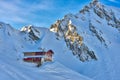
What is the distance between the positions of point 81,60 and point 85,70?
13.0 meters

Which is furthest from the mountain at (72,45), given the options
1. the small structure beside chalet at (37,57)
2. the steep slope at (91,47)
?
the small structure beside chalet at (37,57)

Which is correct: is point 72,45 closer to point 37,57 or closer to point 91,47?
point 91,47

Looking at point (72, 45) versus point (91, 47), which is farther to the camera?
point (91, 47)

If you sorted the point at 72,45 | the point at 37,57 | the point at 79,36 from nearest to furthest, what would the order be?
1. the point at 37,57
2. the point at 72,45
3. the point at 79,36

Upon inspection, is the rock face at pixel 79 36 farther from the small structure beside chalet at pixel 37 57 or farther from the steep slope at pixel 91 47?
the small structure beside chalet at pixel 37 57

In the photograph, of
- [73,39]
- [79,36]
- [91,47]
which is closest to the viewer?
[91,47]

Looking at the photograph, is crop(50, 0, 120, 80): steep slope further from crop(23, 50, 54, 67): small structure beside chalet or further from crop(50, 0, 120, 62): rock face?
crop(23, 50, 54, 67): small structure beside chalet

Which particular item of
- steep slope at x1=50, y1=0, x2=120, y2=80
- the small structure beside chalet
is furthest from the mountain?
the small structure beside chalet

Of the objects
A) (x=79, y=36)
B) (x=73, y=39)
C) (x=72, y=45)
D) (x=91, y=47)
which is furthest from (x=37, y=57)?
(x=79, y=36)

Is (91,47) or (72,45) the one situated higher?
(91,47)

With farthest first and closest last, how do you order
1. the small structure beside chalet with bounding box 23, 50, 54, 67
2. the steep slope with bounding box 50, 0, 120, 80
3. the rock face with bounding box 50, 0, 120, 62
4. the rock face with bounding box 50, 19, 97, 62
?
the rock face with bounding box 50, 0, 120, 62 < the rock face with bounding box 50, 19, 97, 62 < the steep slope with bounding box 50, 0, 120, 80 < the small structure beside chalet with bounding box 23, 50, 54, 67

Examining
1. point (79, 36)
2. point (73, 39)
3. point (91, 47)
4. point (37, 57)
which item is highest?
point (79, 36)

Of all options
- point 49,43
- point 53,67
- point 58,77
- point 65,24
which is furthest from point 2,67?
point 65,24

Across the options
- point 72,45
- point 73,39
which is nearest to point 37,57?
point 72,45
